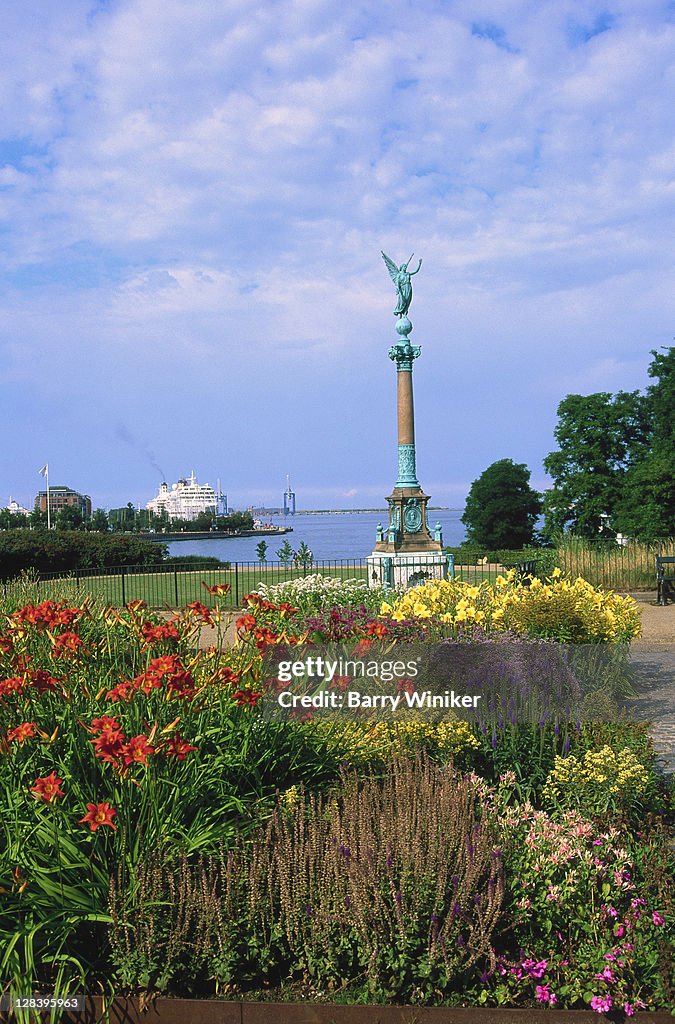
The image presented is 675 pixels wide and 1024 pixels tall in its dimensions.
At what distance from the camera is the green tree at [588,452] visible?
3162 cm

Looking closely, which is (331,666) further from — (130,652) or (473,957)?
(473,957)

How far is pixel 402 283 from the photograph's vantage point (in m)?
25.5

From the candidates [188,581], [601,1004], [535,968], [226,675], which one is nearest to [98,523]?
[188,581]

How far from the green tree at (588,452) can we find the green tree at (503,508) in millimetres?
10811

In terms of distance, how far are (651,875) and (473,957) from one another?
116 cm

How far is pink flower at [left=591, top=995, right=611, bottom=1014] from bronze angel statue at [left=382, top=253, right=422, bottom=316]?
77.5 ft

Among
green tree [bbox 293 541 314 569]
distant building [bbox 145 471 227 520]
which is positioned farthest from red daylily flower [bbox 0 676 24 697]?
distant building [bbox 145 471 227 520]

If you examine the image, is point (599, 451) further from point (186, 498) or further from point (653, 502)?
point (186, 498)

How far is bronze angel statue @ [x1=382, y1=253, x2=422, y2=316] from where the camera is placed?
2542 centimetres

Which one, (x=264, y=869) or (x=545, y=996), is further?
(x=264, y=869)

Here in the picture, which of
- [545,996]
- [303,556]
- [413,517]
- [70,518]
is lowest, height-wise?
[545,996]

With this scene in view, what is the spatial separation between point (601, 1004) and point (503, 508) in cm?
4144

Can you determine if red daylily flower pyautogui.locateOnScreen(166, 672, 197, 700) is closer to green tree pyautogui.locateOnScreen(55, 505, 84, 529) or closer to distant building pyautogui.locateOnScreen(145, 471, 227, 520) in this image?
green tree pyautogui.locateOnScreen(55, 505, 84, 529)

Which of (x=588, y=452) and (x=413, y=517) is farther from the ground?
(x=588, y=452)
